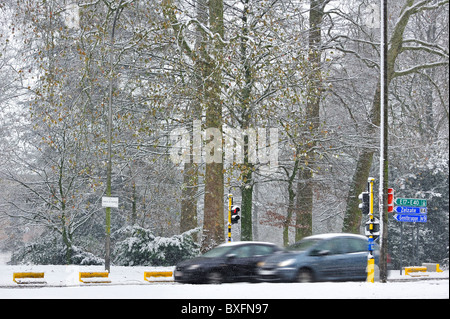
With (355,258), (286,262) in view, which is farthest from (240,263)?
(355,258)

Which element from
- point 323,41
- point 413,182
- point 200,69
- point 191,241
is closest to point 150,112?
point 200,69

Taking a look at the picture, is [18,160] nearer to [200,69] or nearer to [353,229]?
[200,69]

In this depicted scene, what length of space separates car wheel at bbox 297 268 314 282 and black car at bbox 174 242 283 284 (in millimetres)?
1615

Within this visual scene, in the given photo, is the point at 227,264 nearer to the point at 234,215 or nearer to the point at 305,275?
the point at 305,275

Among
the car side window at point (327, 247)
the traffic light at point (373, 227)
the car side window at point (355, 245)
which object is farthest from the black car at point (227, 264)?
the traffic light at point (373, 227)

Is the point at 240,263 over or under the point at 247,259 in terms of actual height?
under

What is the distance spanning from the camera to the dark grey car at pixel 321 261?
59.6 ft

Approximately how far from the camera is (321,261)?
1831 centimetres

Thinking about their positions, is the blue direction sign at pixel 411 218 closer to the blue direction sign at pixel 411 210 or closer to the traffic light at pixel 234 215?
the blue direction sign at pixel 411 210

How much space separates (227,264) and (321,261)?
287 centimetres

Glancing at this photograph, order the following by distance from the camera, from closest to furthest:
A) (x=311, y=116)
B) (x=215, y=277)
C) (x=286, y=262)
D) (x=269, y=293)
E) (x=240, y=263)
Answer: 1. (x=269, y=293)
2. (x=286, y=262)
3. (x=215, y=277)
4. (x=240, y=263)
5. (x=311, y=116)

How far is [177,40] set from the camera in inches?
950

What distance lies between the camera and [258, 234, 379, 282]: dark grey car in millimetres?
18172

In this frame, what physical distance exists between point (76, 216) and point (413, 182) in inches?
715
